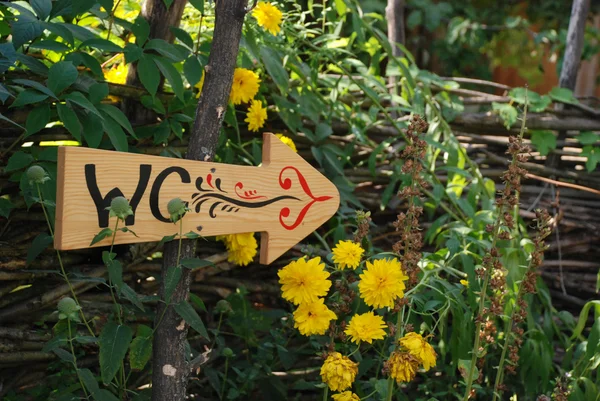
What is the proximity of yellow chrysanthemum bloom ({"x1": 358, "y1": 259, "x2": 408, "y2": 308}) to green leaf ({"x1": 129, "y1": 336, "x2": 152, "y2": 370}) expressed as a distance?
381mm

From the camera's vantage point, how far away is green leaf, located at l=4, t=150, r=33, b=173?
132 centimetres

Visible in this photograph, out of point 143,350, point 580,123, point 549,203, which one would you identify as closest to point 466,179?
point 549,203

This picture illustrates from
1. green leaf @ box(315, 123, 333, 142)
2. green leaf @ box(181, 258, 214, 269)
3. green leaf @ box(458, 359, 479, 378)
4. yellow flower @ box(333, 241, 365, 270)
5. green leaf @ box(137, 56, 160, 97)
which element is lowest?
green leaf @ box(458, 359, 479, 378)

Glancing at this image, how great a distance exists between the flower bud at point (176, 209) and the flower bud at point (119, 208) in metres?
0.08

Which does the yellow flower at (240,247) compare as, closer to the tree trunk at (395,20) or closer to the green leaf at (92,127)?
the green leaf at (92,127)

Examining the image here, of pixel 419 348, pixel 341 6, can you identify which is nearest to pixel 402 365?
pixel 419 348

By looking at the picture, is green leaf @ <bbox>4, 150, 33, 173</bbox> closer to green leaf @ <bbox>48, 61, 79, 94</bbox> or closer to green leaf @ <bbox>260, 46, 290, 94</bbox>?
green leaf @ <bbox>48, 61, 79, 94</bbox>

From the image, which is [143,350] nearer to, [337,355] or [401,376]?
[337,355]

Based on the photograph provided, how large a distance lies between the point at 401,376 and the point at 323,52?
985mm

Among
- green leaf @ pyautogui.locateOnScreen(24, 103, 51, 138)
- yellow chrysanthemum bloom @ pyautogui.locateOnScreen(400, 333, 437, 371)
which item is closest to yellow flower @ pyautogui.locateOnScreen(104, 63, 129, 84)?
green leaf @ pyautogui.locateOnScreen(24, 103, 51, 138)

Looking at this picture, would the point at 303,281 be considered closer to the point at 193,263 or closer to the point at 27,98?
the point at 193,263

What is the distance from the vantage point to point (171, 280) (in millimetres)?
1190

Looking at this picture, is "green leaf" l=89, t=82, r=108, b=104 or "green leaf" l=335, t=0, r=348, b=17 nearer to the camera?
"green leaf" l=89, t=82, r=108, b=104

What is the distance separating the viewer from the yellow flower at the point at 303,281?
1341 millimetres
